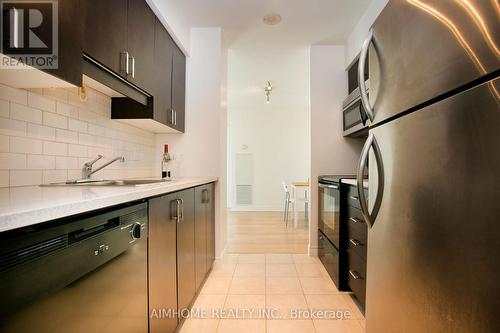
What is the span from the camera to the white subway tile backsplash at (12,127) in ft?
3.34

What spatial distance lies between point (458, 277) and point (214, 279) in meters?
1.92

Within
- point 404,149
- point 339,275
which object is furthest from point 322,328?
point 404,149

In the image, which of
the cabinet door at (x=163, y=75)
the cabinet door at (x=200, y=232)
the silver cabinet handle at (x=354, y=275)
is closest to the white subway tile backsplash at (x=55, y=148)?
the cabinet door at (x=163, y=75)

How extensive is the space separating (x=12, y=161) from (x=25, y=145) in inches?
3.8

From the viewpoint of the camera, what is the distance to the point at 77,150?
1421 mm

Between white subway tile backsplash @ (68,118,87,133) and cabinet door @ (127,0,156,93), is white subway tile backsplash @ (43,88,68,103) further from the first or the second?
cabinet door @ (127,0,156,93)

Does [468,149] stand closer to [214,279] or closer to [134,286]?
[134,286]

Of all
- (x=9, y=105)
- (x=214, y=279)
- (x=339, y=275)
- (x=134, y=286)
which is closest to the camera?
(x=134, y=286)

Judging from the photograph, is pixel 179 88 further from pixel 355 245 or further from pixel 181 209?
pixel 355 245

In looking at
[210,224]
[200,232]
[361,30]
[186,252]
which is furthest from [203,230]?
[361,30]

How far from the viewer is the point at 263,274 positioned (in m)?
2.21

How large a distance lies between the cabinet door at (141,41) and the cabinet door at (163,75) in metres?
0.08

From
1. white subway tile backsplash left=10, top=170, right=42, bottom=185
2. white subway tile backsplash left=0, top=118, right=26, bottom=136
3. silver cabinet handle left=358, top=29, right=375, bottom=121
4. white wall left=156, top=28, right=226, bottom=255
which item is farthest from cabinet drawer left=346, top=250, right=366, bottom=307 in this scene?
white subway tile backsplash left=0, top=118, right=26, bottom=136

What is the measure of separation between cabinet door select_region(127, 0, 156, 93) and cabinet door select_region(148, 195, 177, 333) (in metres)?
0.88
